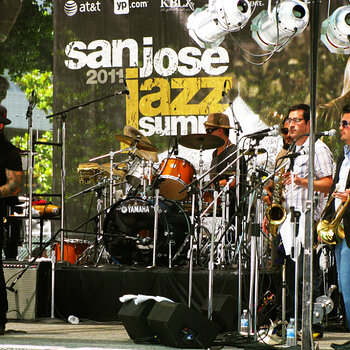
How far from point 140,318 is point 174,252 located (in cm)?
198

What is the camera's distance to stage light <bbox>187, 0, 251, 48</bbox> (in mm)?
8023

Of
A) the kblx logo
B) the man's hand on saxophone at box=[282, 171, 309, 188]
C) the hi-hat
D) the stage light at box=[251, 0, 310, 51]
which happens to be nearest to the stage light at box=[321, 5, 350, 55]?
the stage light at box=[251, 0, 310, 51]

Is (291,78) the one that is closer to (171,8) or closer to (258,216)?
(171,8)

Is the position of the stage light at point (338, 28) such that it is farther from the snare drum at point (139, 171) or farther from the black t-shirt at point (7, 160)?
the black t-shirt at point (7, 160)

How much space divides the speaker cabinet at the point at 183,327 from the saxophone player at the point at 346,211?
1.15m

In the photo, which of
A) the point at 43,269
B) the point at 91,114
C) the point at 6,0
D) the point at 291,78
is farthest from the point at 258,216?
the point at 6,0

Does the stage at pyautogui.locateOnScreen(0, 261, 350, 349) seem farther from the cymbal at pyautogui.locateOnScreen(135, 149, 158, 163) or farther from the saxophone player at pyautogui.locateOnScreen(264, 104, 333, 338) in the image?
the cymbal at pyautogui.locateOnScreen(135, 149, 158, 163)

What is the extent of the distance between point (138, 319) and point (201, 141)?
2.45 metres

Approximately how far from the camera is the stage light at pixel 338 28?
26.0 ft

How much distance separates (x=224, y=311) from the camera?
5.69 metres

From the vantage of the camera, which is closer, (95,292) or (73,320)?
(73,320)

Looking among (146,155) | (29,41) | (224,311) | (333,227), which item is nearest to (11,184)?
(224,311)

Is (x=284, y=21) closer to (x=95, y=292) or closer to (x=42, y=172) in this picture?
(x=95, y=292)

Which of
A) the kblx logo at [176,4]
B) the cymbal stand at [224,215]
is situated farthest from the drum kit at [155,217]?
the kblx logo at [176,4]
